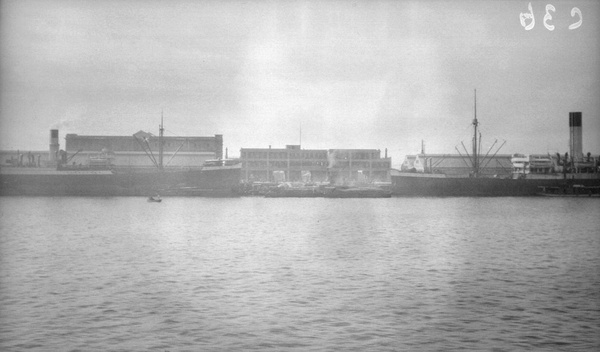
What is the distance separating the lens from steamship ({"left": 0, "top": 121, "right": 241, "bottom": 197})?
69.1 meters

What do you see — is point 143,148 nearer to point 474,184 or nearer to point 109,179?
point 109,179

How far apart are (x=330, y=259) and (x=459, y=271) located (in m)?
4.29

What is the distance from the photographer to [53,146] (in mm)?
74500

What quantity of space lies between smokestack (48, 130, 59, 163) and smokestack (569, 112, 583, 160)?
6054cm

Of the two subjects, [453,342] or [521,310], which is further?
[521,310]

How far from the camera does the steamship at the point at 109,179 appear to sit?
6906 cm

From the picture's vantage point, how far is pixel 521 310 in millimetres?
12539

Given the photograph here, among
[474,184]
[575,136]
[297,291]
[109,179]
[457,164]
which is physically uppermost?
[575,136]

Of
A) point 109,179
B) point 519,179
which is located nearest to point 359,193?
point 519,179

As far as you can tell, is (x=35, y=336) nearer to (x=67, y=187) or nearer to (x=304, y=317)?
(x=304, y=317)

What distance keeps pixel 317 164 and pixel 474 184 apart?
891 inches

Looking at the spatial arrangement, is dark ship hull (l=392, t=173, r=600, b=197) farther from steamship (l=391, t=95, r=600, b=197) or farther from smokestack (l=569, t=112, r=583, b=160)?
smokestack (l=569, t=112, r=583, b=160)

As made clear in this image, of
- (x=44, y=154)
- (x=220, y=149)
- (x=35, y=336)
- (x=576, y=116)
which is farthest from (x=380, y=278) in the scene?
(x=44, y=154)

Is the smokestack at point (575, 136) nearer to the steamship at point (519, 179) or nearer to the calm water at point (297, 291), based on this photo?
the steamship at point (519, 179)
